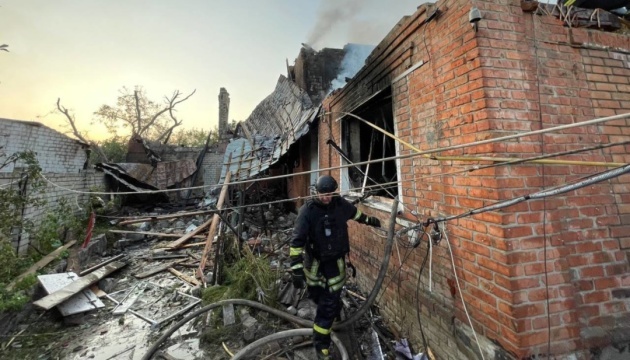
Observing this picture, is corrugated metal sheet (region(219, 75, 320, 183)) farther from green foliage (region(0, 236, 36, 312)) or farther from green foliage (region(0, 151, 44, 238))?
green foliage (region(0, 236, 36, 312))

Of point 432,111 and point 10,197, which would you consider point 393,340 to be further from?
point 10,197

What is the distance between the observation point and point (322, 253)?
9.66 ft

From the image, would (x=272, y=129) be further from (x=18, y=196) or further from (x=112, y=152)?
(x=112, y=152)

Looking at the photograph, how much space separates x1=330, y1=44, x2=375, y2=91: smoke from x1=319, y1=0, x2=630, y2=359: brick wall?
792cm

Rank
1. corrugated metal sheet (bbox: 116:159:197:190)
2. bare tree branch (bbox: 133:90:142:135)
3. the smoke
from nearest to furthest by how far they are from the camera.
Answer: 1. the smoke
2. corrugated metal sheet (bbox: 116:159:197:190)
3. bare tree branch (bbox: 133:90:142:135)

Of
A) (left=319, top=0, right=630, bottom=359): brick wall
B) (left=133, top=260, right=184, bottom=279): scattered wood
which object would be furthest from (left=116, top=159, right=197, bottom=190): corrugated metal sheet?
(left=319, top=0, right=630, bottom=359): brick wall

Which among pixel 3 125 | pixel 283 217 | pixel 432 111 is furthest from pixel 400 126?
pixel 3 125

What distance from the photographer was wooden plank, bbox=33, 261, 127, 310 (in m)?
4.08

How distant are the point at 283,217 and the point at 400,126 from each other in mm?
6489

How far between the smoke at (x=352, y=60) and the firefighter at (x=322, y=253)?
26.5 feet

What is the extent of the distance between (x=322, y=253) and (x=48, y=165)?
12.8m

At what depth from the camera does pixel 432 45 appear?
2.58 m

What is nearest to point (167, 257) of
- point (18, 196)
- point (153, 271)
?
point (153, 271)

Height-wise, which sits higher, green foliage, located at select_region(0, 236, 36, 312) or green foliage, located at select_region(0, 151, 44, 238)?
green foliage, located at select_region(0, 151, 44, 238)
